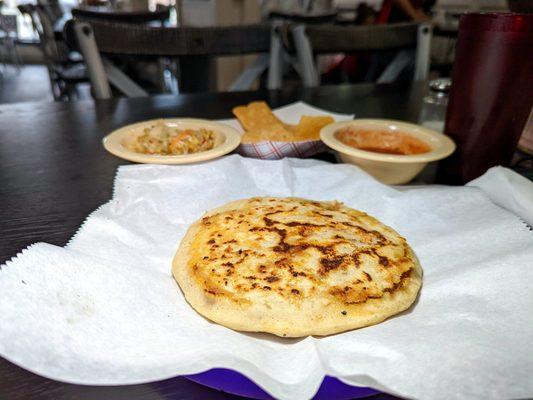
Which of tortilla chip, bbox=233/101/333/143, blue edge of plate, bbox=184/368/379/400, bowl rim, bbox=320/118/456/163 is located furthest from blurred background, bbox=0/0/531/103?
blue edge of plate, bbox=184/368/379/400

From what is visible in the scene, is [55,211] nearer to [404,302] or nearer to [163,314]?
[163,314]

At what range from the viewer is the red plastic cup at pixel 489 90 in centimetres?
106

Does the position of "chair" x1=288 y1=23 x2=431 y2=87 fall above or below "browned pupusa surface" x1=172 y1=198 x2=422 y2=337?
above

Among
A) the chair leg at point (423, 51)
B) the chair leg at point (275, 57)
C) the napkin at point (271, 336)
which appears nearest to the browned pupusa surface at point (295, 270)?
the napkin at point (271, 336)

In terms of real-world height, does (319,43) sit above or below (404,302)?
above

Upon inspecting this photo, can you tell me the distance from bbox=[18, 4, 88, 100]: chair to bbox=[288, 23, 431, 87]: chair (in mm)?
2548

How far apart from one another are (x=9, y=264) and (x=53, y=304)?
0.12 metres

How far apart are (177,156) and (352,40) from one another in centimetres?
192

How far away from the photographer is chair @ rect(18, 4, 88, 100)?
4207 millimetres

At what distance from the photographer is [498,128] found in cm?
116

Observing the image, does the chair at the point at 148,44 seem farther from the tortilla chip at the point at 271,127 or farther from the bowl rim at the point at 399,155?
the bowl rim at the point at 399,155

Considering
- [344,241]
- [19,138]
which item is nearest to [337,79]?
[19,138]

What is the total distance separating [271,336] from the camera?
0.77m

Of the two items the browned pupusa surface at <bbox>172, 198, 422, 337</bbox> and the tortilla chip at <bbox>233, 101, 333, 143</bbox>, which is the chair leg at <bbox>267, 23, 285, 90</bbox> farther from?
the browned pupusa surface at <bbox>172, 198, 422, 337</bbox>
